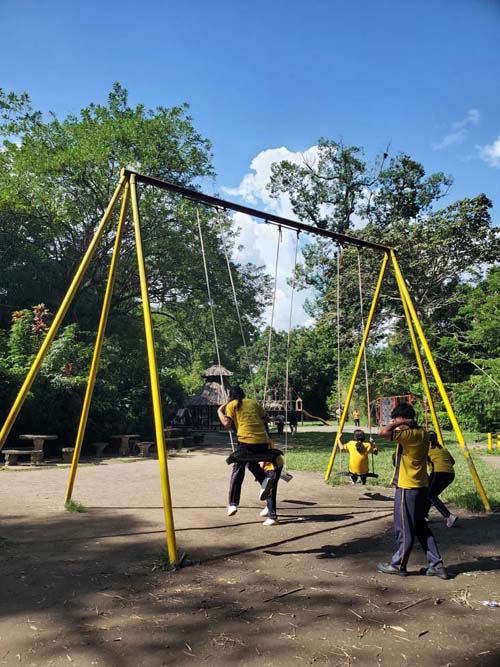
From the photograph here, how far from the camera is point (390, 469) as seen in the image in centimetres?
1355

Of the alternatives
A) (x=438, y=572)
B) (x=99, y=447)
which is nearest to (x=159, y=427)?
(x=438, y=572)

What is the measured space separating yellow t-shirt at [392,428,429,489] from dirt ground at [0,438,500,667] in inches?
35.2

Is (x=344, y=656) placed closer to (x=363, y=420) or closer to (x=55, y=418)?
(x=55, y=418)

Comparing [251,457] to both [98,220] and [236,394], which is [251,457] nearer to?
[236,394]

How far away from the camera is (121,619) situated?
3.95 meters

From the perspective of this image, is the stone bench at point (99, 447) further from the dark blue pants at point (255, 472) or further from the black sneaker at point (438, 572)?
the black sneaker at point (438, 572)

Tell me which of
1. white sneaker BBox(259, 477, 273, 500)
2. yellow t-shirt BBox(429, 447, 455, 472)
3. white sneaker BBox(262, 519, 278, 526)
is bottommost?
white sneaker BBox(262, 519, 278, 526)

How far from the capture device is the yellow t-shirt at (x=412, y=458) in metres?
5.05

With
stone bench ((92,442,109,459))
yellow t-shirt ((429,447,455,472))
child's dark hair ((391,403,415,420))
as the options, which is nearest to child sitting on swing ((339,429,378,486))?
yellow t-shirt ((429,447,455,472))

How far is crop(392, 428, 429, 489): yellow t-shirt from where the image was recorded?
505cm

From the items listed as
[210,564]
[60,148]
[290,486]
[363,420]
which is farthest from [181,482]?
[363,420]

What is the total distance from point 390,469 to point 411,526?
8924mm

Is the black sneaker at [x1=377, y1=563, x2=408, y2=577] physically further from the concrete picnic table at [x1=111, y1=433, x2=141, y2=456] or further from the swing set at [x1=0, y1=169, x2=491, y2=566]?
the concrete picnic table at [x1=111, y1=433, x2=141, y2=456]

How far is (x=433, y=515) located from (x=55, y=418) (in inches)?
541
